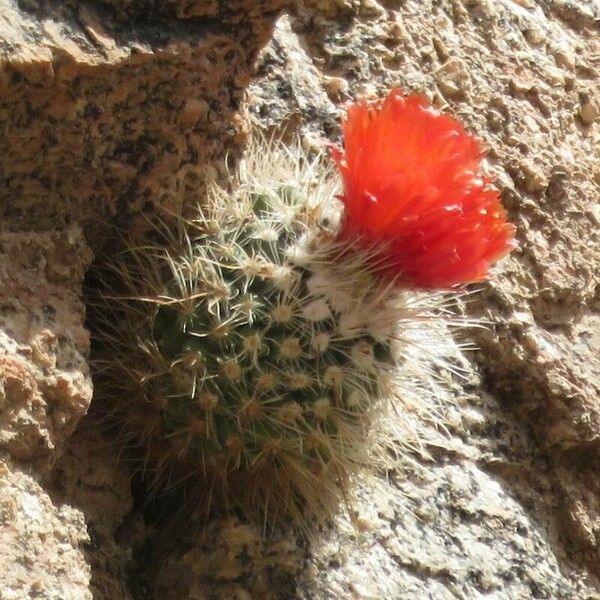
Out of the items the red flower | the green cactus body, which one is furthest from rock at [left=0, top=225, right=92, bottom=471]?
the red flower

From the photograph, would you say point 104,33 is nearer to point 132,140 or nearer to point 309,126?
point 132,140

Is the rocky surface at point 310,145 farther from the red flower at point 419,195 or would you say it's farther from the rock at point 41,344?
the red flower at point 419,195

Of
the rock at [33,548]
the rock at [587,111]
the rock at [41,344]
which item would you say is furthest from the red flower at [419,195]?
the rock at [587,111]

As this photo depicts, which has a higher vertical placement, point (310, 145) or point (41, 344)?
point (310, 145)

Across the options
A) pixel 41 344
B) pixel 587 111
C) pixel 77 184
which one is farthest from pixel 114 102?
pixel 587 111

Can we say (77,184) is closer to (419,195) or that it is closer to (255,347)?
(255,347)

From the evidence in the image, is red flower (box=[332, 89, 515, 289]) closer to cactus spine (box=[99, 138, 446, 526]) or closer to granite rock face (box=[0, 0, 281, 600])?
cactus spine (box=[99, 138, 446, 526])
